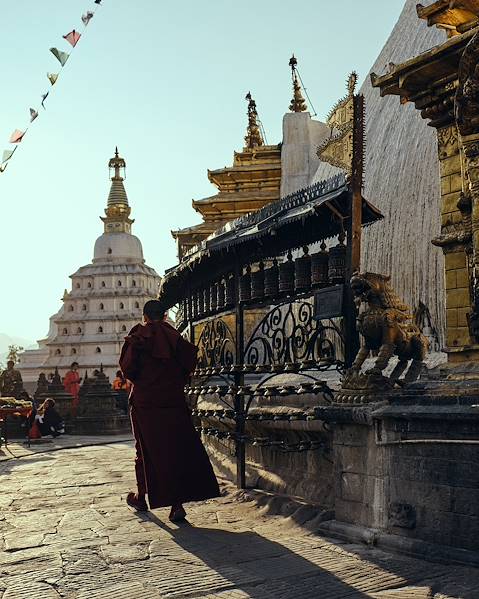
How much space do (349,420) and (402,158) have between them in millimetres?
8072

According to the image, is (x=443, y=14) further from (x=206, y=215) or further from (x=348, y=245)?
(x=206, y=215)

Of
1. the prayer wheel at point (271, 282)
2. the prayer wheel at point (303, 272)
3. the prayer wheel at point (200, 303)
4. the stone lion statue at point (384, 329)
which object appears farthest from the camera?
the prayer wheel at point (200, 303)

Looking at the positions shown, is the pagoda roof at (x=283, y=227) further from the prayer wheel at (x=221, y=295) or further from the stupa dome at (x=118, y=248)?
the stupa dome at (x=118, y=248)

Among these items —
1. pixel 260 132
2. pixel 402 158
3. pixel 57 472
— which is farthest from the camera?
pixel 260 132

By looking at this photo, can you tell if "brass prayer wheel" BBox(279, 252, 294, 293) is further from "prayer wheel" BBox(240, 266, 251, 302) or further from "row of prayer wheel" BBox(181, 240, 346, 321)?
"prayer wheel" BBox(240, 266, 251, 302)

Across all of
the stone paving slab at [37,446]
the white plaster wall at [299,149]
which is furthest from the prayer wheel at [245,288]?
the white plaster wall at [299,149]

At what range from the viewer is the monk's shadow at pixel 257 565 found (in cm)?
357

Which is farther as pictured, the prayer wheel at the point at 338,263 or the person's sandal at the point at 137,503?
the person's sandal at the point at 137,503

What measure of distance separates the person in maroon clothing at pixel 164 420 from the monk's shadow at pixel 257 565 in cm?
41

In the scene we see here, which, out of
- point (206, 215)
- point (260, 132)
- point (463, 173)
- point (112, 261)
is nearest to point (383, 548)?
point (463, 173)

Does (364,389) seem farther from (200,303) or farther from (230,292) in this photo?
(200,303)

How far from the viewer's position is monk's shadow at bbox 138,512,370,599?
3.57 metres

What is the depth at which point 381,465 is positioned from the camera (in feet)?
14.9

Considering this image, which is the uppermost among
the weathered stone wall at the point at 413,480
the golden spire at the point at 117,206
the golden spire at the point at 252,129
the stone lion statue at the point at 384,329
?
the golden spire at the point at 117,206
